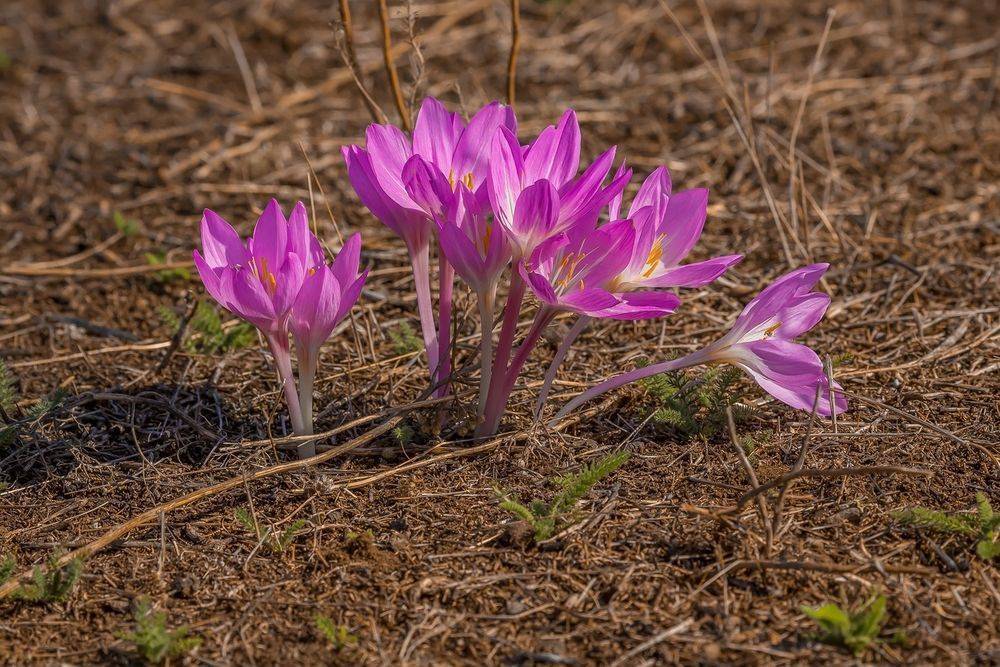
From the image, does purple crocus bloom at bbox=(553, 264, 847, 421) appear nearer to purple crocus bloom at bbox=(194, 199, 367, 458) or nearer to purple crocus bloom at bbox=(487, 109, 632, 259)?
purple crocus bloom at bbox=(487, 109, 632, 259)

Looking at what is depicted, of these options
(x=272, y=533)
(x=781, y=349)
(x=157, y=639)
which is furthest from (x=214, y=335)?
(x=781, y=349)

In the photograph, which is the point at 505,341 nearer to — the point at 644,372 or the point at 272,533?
the point at 644,372

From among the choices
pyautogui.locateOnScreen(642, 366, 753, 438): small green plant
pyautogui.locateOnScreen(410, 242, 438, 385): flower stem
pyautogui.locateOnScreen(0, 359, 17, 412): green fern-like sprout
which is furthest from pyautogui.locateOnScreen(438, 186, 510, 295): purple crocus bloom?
pyautogui.locateOnScreen(0, 359, 17, 412): green fern-like sprout

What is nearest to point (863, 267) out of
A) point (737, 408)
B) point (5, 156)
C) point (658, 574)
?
point (737, 408)

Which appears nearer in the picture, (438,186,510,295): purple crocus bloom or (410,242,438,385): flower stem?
(438,186,510,295): purple crocus bloom

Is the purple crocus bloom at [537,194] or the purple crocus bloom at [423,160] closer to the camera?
the purple crocus bloom at [537,194]

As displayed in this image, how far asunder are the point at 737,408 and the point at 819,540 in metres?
0.44

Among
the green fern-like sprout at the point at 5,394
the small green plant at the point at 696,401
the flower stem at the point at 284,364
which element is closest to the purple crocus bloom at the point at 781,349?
the small green plant at the point at 696,401

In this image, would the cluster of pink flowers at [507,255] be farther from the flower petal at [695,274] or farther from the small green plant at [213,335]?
the small green plant at [213,335]

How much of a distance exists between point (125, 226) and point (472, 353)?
6.08ft

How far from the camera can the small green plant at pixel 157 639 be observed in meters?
2.10

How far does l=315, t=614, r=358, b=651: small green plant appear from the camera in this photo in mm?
2141

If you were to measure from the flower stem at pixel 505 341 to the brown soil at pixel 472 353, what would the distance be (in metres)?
0.12

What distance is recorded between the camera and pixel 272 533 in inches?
96.0
